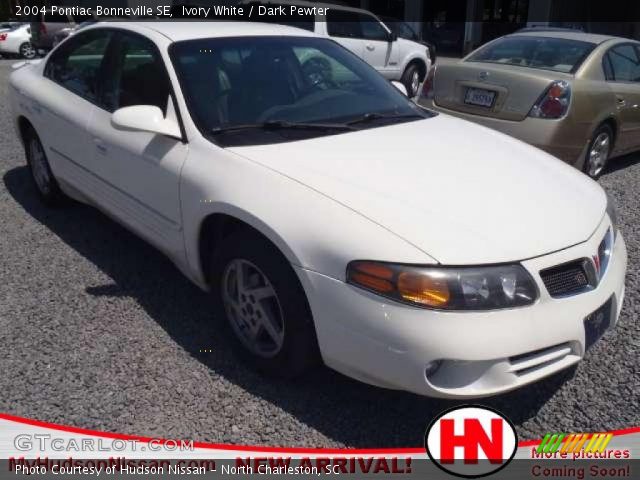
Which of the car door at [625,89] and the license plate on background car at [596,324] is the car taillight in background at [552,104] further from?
the license plate on background car at [596,324]

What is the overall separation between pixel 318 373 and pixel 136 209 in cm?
137

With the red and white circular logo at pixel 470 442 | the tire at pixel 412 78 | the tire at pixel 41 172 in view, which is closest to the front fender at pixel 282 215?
the red and white circular logo at pixel 470 442

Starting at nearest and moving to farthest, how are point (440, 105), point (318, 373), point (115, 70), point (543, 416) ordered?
point (543, 416)
point (318, 373)
point (115, 70)
point (440, 105)

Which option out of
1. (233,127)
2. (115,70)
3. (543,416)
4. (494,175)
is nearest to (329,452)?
(543,416)

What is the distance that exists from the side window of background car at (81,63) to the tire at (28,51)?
679 inches

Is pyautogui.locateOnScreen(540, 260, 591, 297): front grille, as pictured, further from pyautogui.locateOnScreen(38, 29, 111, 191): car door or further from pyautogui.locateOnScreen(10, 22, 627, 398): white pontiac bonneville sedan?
pyautogui.locateOnScreen(38, 29, 111, 191): car door

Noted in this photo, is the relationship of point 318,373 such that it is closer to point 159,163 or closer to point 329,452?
point 329,452

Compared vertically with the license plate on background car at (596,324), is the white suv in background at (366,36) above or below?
below

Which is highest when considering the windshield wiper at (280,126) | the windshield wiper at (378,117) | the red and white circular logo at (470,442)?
the windshield wiper at (280,126)

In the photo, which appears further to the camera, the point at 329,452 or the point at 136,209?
the point at 136,209

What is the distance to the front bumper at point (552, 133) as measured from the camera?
5090 millimetres

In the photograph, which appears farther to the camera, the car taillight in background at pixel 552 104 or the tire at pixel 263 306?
the car taillight in background at pixel 552 104

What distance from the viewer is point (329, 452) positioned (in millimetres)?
2326

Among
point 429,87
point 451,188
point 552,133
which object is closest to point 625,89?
point 552,133
